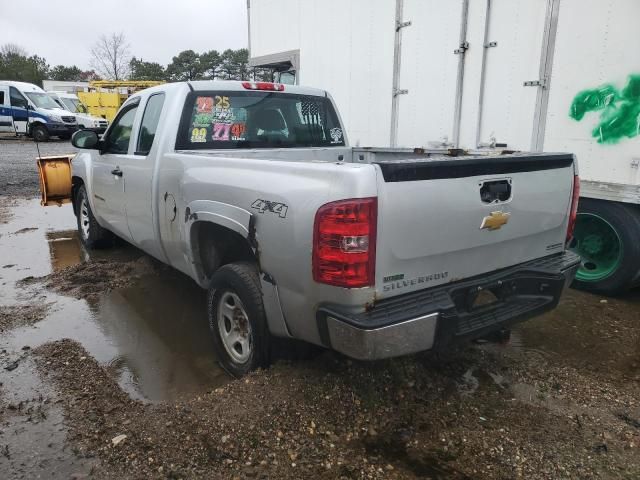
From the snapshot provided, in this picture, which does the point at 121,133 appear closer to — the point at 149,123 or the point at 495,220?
the point at 149,123

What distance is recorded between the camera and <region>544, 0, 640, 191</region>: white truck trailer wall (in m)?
4.38

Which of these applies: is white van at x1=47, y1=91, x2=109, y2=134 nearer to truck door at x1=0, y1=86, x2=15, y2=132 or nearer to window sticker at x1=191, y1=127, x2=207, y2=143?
truck door at x1=0, y1=86, x2=15, y2=132

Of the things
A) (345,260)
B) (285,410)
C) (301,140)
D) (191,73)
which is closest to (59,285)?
(301,140)

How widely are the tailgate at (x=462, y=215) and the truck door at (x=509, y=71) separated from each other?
2093 mm

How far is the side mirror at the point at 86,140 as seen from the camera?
5.05 m

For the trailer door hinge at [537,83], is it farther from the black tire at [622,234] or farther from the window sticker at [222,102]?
the window sticker at [222,102]

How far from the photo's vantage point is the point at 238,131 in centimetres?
419

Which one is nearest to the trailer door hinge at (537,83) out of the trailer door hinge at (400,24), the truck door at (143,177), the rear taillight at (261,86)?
the trailer door hinge at (400,24)

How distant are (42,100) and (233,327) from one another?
27193mm

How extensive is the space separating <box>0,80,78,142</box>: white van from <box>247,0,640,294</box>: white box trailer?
22134 millimetres

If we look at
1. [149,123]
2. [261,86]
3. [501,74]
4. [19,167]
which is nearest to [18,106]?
[19,167]

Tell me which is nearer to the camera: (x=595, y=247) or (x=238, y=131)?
(x=238, y=131)

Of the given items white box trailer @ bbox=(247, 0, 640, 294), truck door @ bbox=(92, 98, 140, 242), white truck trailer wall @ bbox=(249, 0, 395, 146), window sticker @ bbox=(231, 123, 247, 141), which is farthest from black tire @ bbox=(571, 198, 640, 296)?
truck door @ bbox=(92, 98, 140, 242)

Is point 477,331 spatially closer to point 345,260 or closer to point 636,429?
point 345,260
